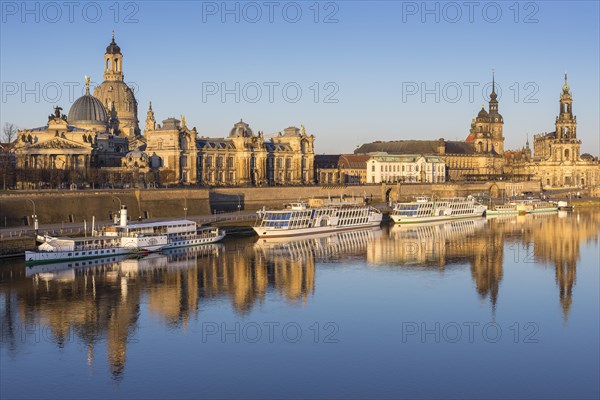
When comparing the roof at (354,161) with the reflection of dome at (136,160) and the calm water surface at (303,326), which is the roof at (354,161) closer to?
the reflection of dome at (136,160)

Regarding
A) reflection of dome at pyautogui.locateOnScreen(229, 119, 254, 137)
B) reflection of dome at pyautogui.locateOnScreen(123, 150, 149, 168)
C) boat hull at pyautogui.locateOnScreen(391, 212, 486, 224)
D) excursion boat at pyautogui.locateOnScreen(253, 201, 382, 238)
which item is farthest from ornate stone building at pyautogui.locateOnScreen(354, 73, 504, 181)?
excursion boat at pyautogui.locateOnScreen(253, 201, 382, 238)

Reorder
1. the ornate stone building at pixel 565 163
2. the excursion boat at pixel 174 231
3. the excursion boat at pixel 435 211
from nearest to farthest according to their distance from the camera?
1. the excursion boat at pixel 174 231
2. the excursion boat at pixel 435 211
3. the ornate stone building at pixel 565 163

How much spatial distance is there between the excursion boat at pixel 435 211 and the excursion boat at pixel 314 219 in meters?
3.76

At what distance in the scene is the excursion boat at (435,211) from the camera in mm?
77938

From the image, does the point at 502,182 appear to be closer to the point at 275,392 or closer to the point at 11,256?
the point at 11,256

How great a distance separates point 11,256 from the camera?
47250 millimetres

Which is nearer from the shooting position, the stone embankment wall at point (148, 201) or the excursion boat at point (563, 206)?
the stone embankment wall at point (148, 201)

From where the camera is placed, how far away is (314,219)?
6694cm

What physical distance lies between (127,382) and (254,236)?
3786 cm

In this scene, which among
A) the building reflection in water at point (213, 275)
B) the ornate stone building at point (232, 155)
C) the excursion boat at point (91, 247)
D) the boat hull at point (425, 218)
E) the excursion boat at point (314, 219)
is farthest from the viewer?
the ornate stone building at point (232, 155)

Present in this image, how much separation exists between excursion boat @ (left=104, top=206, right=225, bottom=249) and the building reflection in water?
113cm

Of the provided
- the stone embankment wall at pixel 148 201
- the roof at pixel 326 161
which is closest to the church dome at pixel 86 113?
the stone embankment wall at pixel 148 201

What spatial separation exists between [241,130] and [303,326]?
226 feet

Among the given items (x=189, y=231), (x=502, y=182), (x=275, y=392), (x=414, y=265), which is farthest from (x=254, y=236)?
(x=502, y=182)
